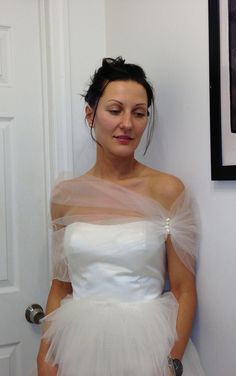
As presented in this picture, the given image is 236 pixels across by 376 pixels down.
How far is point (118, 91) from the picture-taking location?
0.98 m

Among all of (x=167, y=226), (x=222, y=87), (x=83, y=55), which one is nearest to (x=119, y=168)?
(x=167, y=226)

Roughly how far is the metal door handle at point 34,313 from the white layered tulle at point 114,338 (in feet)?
0.95

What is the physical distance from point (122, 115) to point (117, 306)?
1.45ft

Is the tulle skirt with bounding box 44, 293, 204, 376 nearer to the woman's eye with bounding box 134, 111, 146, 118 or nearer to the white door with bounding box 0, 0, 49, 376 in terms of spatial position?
the white door with bounding box 0, 0, 49, 376

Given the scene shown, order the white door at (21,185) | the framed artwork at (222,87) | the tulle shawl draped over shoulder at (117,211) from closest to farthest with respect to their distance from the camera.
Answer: the framed artwork at (222,87) → the tulle shawl draped over shoulder at (117,211) → the white door at (21,185)

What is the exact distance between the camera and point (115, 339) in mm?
882

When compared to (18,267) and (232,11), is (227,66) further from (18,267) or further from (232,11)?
(18,267)

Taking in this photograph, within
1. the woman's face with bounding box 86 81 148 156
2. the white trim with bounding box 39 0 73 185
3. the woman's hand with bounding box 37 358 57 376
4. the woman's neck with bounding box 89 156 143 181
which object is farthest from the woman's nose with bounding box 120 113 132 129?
the woman's hand with bounding box 37 358 57 376

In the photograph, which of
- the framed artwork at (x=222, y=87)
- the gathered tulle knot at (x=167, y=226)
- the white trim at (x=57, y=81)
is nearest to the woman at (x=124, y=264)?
the gathered tulle knot at (x=167, y=226)

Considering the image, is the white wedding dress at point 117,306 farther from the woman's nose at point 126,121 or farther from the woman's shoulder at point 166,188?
the woman's nose at point 126,121

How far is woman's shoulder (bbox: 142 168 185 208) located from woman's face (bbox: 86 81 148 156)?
10 cm

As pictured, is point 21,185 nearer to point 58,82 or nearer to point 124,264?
point 58,82

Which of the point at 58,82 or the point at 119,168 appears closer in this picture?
the point at 119,168

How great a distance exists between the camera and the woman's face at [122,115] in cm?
98
